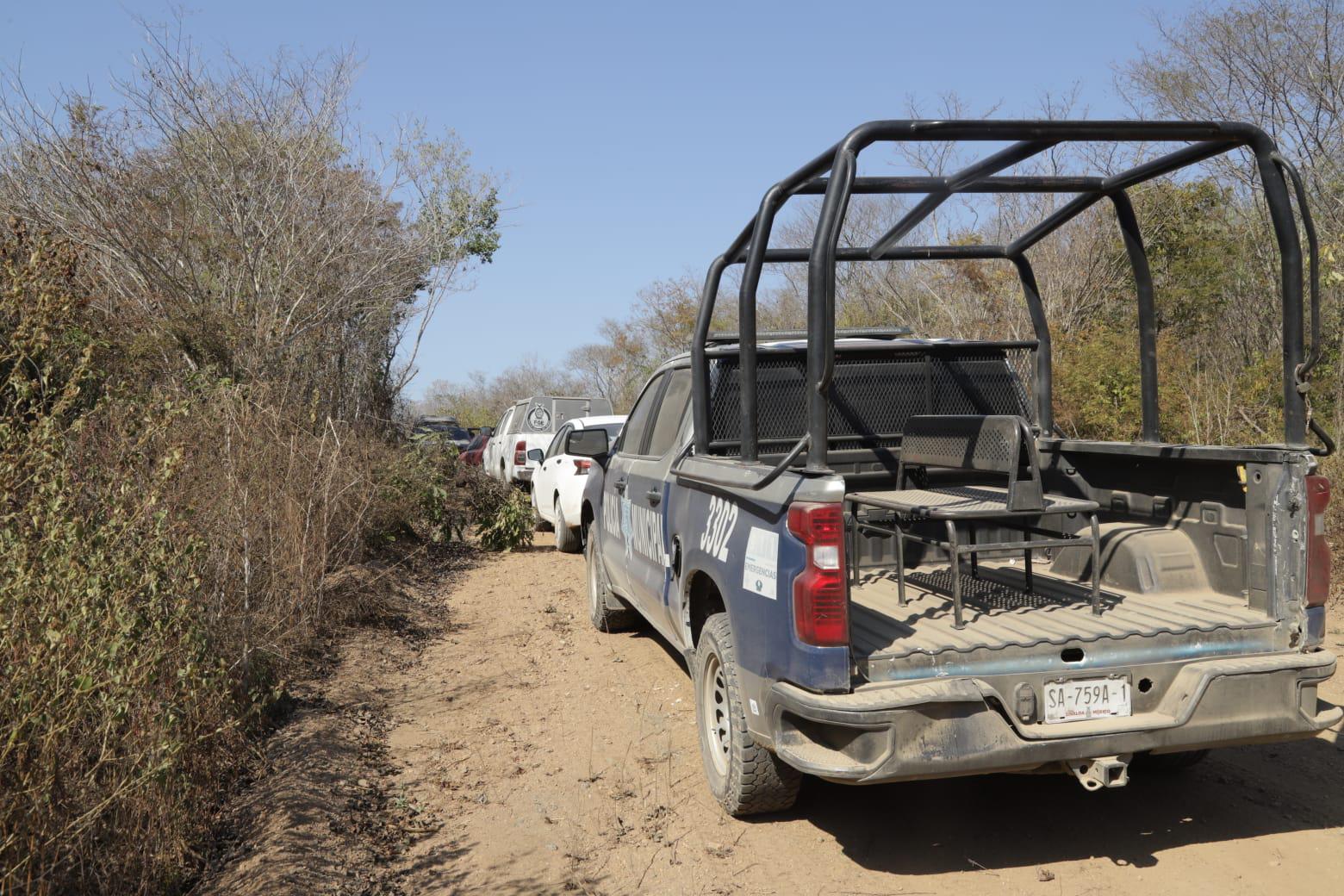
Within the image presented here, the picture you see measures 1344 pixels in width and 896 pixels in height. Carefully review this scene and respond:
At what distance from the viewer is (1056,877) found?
3.86 m

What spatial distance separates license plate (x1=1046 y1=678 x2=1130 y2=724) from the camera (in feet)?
12.1

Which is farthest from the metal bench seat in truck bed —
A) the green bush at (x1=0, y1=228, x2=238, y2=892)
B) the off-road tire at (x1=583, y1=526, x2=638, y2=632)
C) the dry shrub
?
the dry shrub

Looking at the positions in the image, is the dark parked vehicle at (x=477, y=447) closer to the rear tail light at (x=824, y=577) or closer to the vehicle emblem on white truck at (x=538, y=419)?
the vehicle emblem on white truck at (x=538, y=419)

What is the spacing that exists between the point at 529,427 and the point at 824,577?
1520 cm

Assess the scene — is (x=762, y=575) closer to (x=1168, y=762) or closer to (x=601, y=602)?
(x=1168, y=762)

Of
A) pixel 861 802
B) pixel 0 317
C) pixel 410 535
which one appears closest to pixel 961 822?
pixel 861 802

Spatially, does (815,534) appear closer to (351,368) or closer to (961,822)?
(961,822)

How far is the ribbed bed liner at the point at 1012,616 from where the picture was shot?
3.83m

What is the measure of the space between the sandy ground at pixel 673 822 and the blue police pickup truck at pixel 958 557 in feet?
0.97

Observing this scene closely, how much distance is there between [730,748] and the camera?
439cm

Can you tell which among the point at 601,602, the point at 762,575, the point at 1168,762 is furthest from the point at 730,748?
the point at 601,602

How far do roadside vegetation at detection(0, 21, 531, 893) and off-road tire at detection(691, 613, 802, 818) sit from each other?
74.4 inches

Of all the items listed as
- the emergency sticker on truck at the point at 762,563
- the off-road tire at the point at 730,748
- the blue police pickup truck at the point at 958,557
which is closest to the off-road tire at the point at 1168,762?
the blue police pickup truck at the point at 958,557

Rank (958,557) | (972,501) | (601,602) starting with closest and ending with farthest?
(958,557), (972,501), (601,602)
